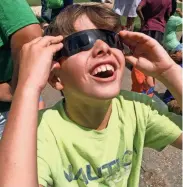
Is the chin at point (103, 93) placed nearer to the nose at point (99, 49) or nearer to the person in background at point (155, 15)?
the nose at point (99, 49)

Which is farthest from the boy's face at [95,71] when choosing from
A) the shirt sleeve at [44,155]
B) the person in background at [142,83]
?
the person in background at [142,83]

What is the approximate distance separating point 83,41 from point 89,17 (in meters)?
0.18

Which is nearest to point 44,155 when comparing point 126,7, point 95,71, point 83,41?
point 95,71

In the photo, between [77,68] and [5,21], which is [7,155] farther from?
[5,21]

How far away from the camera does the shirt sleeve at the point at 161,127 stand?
1.91 m

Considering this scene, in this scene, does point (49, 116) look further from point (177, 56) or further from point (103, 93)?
point (177, 56)

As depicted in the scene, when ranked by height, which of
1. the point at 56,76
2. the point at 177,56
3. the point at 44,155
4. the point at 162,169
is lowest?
the point at 162,169

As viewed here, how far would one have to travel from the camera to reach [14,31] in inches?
75.1

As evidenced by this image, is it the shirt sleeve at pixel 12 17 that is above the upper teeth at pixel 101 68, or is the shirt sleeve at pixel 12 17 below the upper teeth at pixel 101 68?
above

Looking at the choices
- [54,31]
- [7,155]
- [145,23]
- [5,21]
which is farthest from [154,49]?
[145,23]

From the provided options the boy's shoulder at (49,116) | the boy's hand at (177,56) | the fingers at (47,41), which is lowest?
the boy's hand at (177,56)

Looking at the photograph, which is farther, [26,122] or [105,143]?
[105,143]

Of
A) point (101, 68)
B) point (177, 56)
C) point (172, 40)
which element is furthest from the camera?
point (172, 40)

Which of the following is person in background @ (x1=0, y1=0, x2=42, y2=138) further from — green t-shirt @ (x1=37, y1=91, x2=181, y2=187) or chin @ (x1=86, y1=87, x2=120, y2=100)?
chin @ (x1=86, y1=87, x2=120, y2=100)
